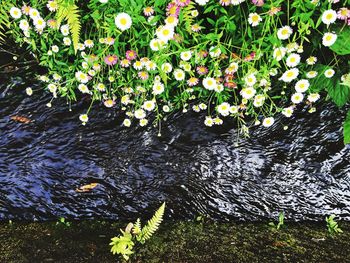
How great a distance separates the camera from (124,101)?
1.93 m

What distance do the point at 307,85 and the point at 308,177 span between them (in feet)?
1.92

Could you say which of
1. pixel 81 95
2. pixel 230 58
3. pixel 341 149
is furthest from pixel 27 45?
pixel 341 149

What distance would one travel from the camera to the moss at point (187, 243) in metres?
1.68

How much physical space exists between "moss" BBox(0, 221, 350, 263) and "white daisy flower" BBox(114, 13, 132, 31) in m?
0.94

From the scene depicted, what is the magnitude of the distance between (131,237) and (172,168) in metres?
0.48

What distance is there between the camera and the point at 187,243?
5.81ft

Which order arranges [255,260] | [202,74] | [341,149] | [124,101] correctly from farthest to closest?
[341,149] → [124,101] → [202,74] → [255,260]

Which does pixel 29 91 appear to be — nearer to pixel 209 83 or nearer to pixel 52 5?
pixel 52 5

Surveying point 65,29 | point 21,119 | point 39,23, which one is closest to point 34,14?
point 39,23

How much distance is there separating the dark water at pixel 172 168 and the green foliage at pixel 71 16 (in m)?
0.63

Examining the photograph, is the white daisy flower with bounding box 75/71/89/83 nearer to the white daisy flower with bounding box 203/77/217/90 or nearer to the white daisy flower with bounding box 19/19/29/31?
the white daisy flower with bounding box 19/19/29/31

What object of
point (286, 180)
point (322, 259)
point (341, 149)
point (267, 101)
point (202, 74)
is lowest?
point (322, 259)

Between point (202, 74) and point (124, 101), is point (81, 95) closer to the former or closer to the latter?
point (124, 101)

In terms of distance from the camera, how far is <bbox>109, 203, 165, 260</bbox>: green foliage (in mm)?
1668
